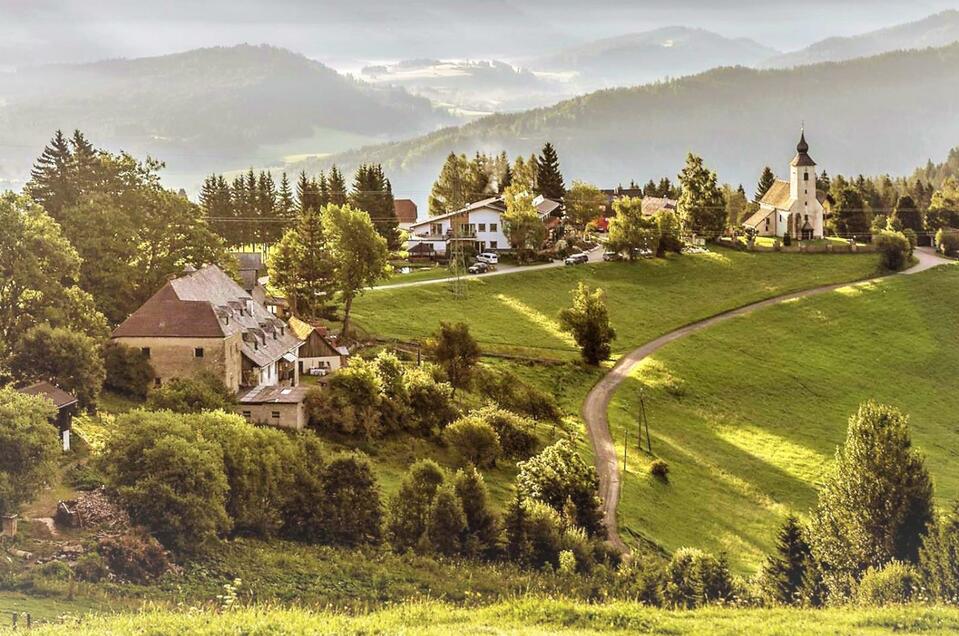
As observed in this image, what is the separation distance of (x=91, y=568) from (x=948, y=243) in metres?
120

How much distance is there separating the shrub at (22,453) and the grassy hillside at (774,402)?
25367 mm

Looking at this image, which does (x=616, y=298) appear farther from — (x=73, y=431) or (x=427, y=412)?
(x=73, y=431)

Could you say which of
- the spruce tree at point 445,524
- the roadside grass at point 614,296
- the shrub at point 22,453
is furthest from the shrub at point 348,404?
the roadside grass at point 614,296

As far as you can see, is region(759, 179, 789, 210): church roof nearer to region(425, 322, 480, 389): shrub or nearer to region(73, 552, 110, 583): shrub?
region(425, 322, 480, 389): shrub

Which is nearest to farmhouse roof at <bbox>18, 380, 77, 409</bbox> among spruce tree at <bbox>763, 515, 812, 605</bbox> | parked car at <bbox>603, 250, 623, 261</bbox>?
spruce tree at <bbox>763, 515, 812, 605</bbox>

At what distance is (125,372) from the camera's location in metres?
50.5

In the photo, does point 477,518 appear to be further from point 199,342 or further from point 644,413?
point 644,413

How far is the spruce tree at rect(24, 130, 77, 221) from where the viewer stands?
61.5m

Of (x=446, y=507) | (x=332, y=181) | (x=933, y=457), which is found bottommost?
(x=933, y=457)

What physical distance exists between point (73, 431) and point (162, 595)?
14.2 metres

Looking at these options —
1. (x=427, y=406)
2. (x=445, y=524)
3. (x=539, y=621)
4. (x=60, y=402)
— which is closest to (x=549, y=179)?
(x=427, y=406)

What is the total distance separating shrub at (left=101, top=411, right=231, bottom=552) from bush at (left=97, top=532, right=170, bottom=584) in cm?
96

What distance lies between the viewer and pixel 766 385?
76.6m

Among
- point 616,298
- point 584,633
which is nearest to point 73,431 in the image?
point 584,633
